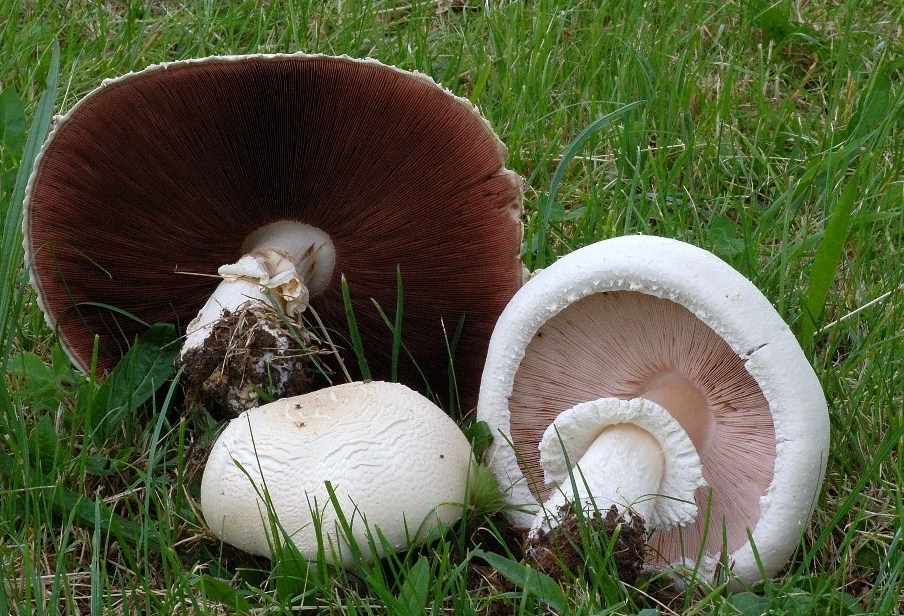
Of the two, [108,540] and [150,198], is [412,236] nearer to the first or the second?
[150,198]

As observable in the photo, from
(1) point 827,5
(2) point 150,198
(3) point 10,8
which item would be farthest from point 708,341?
(3) point 10,8

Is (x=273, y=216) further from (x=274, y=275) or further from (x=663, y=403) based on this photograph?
(x=663, y=403)

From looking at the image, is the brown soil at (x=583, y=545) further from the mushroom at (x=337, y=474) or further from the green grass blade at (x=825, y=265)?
the green grass blade at (x=825, y=265)

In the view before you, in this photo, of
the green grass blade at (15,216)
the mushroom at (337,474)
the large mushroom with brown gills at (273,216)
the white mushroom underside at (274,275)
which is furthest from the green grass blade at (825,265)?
the green grass blade at (15,216)

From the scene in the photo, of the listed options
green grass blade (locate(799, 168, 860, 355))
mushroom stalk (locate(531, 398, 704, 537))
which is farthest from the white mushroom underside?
green grass blade (locate(799, 168, 860, 355))

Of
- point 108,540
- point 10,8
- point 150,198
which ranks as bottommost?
point 108,540

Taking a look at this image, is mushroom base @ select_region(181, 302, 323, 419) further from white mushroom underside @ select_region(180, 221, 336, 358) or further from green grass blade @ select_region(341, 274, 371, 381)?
green grass blade @ select_region(341, 274, 371, 381)
